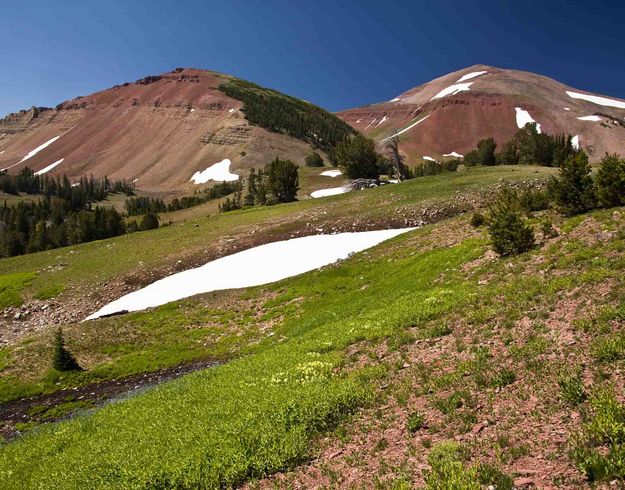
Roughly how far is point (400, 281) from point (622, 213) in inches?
440

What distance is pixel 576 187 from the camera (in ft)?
71.2

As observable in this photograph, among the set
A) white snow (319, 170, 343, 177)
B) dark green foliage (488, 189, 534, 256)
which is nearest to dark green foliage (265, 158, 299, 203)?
white snow (319, 170, 343, 177)

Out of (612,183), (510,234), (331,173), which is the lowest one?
(510,234)

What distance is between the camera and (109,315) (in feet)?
113

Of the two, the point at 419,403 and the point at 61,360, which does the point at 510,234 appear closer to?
the point at 419,403

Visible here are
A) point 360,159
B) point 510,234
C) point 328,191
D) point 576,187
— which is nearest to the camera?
point 510,234

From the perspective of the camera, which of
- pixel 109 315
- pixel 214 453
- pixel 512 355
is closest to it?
pixel 214 453

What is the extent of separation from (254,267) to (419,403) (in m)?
30.9

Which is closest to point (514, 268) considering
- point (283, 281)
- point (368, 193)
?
point (283, 281)

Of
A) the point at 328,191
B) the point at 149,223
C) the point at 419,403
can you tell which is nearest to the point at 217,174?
the point at 149,223

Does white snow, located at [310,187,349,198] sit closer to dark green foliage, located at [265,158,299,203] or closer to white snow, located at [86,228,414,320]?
dark green foliage, located at [265,158,299,203]

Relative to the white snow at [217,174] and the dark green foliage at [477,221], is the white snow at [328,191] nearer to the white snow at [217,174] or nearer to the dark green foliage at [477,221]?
the dark green foliage at [477,221]

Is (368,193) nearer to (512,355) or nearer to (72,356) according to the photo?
(72,356)

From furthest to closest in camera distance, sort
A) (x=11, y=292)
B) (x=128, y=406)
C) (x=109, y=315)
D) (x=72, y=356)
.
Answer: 1. (x=11, y=292)
2. (x=109, y=315)
3. (x=72, y=356)
4. (x=128, y=406)
